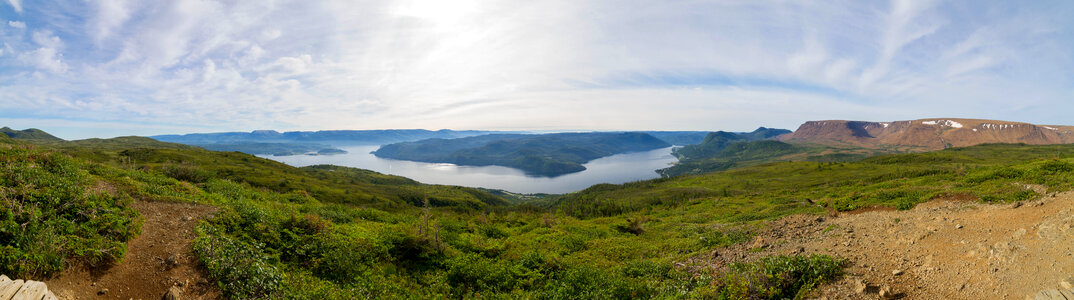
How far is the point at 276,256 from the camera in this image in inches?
398

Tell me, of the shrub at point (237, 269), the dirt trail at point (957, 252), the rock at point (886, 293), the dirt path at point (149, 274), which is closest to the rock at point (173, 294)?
the dirt path at point (149, 274)

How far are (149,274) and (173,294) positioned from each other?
1.38 m

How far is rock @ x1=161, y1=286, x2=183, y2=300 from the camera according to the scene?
729cm

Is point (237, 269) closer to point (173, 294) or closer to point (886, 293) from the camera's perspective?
point (173, 294)

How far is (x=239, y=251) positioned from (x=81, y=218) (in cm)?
350

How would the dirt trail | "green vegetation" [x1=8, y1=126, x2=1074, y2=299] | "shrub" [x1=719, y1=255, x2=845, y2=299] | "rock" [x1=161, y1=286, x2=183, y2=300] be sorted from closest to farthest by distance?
the dirt trail
"rock" [x1=161, y1=286, x2=183, y2=300]
"green vegetation" [x1=8, y1=126, x2=1074, y2=299]
"shrub" [x1=719, y1=255, x2=845, y2=299]

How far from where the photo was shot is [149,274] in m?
7.96

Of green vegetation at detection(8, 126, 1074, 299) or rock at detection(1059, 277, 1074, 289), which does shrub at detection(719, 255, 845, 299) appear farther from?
rock at detection(1059, 277, 1074, 289)

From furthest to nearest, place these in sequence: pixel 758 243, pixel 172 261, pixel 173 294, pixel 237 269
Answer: pixel 758 243 < pixel 172 261 < pixel 237 269 < pixel 173 294

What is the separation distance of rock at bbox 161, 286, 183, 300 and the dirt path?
11 cm

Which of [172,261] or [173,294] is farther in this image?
[172,261]

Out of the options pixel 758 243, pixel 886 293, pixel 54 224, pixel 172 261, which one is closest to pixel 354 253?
pixel 172 261

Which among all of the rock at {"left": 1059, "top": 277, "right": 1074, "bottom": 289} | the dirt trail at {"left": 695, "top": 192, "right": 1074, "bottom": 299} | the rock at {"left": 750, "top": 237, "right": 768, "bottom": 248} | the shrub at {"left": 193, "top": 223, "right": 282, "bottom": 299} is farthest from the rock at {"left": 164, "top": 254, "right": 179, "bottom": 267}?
the rock at {"left": 1059, "top": 277, "right": 1074, "bottom": 289}

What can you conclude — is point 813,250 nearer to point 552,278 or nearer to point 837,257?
point 837,257
